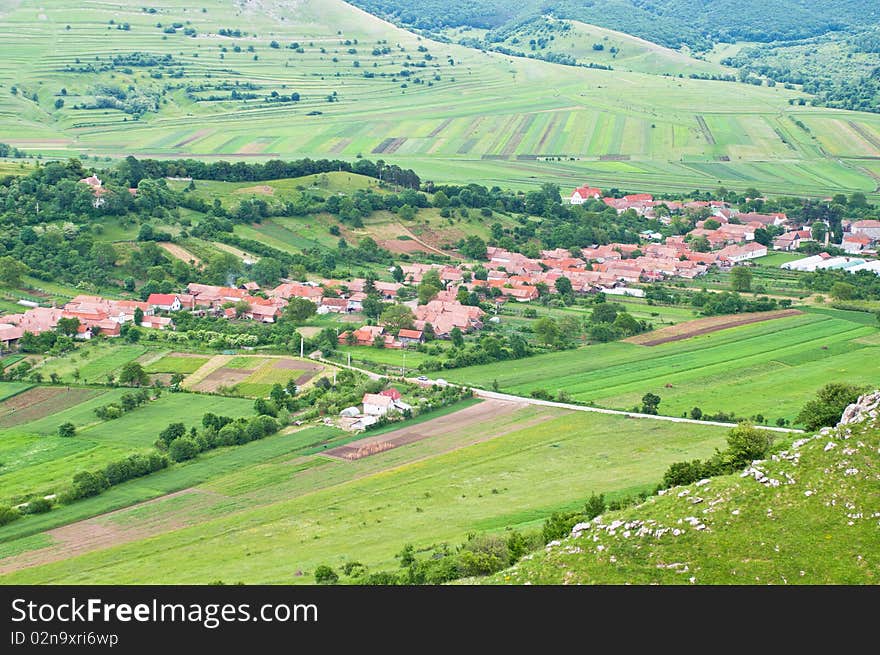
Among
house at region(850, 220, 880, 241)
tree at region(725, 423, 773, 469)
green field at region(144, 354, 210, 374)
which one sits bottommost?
green field at region(144, 354, 210, 374)

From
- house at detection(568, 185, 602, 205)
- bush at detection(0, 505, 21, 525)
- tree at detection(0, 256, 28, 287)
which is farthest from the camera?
house at detection(568, 185, 602, 205)

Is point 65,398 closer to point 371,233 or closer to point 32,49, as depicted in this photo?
point 371,233

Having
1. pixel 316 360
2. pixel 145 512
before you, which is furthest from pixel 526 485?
pixel 316 360

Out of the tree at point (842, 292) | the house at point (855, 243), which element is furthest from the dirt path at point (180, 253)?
the house at point (855, 243)

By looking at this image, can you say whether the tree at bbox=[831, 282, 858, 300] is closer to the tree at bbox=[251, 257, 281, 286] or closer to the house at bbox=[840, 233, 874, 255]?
the house at bbox=[840, 233, 874, 255]

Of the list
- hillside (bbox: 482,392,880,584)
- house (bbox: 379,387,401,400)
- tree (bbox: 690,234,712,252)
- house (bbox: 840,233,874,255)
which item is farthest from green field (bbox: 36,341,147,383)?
house (bbox: 840,233,874,255)

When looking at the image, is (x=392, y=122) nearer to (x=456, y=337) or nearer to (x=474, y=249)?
(x=474, y=249)

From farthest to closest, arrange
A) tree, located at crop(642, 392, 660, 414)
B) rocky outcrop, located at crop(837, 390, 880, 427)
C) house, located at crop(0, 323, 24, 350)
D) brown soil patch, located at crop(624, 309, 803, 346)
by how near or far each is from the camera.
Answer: brown soil patch, located at crop(624, 309, 803, 346), house, located at crop(0, 323, 24, 350), tree, located at crop(642, 392, 660, 414), rocky outcrop, located at crop(837, 390, 880, 427)
